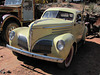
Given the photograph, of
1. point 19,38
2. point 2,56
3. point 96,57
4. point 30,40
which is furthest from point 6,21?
point 96,57

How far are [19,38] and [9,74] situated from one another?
112 cm

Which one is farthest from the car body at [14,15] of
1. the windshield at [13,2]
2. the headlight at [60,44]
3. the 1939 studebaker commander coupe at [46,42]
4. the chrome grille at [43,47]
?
the headlight at [60,44]

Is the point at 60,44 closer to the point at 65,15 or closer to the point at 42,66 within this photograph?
the point at 42,66

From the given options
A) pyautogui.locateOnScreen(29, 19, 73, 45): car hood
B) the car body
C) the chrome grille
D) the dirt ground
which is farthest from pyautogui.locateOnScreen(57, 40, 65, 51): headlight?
the car body

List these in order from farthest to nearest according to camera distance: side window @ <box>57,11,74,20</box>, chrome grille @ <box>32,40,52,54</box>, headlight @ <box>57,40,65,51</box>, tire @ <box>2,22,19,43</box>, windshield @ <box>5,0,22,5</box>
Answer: windshield @ <box>5,0,22,5</box> < tire @ <box>2,22,19,43</box> < side window @ <box>57,11,74,20</box> < chrome grille @ <box>32,40,52,54</box> < headlight @ <box>57,40,65,51</box>

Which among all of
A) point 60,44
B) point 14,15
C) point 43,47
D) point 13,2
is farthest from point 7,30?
point 60,44

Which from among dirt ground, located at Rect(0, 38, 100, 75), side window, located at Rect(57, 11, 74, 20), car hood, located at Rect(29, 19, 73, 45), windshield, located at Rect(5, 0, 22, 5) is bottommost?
dirt ground, located at Rect(0, 38, 100, 75)

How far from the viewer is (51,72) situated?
3.40 metres

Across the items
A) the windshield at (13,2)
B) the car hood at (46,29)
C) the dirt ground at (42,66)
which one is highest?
the windshield at (13,2)

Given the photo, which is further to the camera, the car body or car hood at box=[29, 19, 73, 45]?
the car body

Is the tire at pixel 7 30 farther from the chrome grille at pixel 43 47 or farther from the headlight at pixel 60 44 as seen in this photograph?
the headlight at pixel 60 44

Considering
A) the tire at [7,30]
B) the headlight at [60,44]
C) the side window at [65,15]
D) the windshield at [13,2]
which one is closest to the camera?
the headlight at [60,44]

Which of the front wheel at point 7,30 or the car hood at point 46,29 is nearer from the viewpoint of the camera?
the car hood at point 46,29

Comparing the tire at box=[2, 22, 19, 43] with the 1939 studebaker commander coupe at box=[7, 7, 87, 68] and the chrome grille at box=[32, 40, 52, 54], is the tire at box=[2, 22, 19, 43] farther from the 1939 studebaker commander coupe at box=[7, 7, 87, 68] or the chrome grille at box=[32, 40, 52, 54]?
the chrome grille at box=[32, 40, 52, 54]
